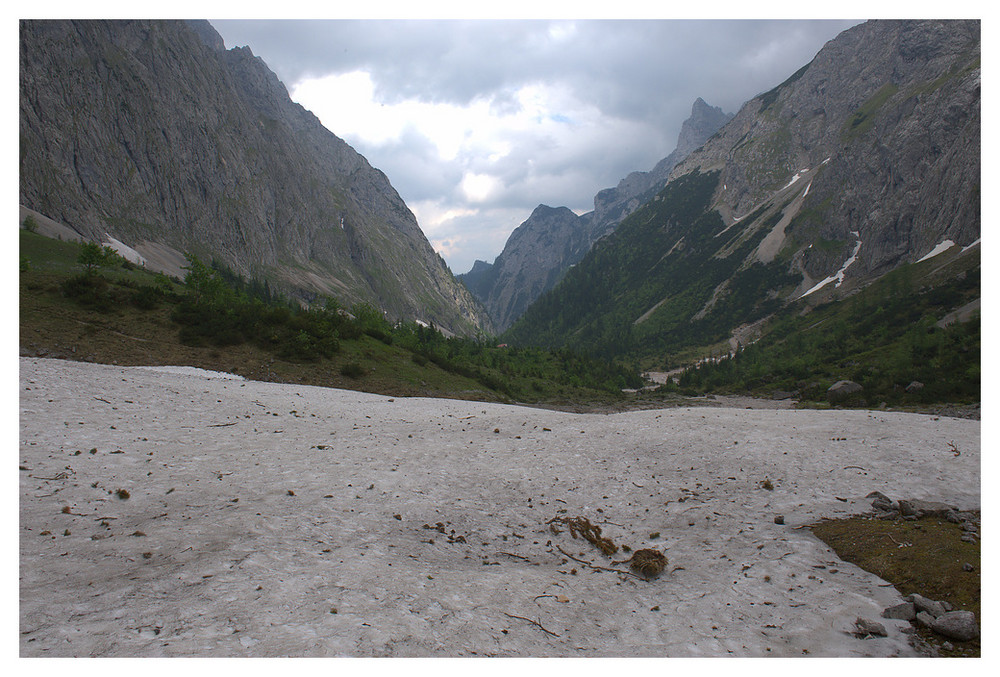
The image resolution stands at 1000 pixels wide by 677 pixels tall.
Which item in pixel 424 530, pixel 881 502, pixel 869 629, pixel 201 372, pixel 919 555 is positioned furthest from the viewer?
pixel 201 372

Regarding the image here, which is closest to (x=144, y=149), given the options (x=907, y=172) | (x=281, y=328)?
(x=281, y=328)

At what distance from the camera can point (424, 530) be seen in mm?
9008

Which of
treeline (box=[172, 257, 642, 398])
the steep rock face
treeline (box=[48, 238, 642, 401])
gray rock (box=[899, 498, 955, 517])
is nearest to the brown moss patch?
gray rock (box=[899, 498, 955, 517])

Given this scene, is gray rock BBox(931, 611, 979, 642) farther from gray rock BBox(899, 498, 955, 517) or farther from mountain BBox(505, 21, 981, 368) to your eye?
mountain BBox(505, 21, 981, 368)

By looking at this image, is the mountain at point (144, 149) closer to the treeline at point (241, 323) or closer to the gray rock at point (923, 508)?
the treeline at point (241, 323)

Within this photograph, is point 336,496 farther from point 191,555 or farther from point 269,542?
point 191,555

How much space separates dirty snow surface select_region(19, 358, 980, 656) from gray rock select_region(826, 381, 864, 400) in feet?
124

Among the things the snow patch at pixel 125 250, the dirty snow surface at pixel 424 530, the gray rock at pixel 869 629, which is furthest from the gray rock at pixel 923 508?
the snow patch at pixel 125 250

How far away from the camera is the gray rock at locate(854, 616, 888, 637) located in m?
5.66

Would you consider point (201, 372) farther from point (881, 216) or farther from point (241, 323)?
point (881, 216)

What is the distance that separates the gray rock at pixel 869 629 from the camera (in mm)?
5660

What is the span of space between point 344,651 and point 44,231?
4994 inches

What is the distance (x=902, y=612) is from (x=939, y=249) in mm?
161710

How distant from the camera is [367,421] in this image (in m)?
18.9
